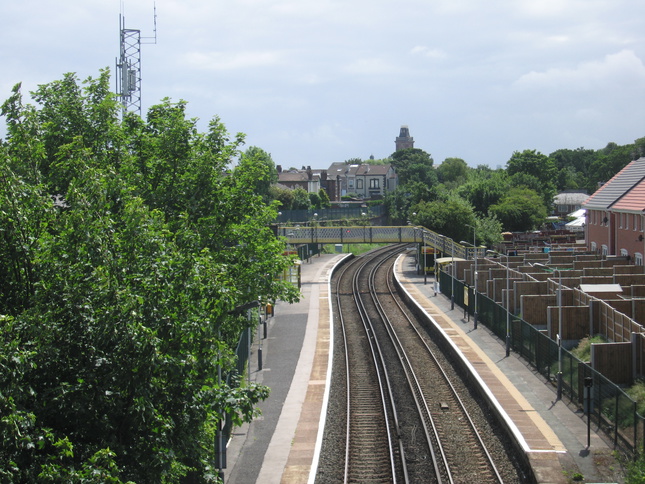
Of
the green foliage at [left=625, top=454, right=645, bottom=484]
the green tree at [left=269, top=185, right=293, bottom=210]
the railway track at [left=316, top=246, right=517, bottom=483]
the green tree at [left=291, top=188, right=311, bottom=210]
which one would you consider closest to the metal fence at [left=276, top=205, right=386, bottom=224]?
the green tree at [left=291, top=188, right=311, bottom=210]

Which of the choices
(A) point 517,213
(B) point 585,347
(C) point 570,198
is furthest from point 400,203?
(B) point 585,347

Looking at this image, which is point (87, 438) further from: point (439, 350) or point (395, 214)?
point (395, 214)

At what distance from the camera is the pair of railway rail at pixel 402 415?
18.2 metres

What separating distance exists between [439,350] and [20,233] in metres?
26.2

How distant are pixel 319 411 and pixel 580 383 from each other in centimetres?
854

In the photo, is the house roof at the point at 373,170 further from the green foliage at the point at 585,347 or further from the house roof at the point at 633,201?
the green foliage at the point at 585,347

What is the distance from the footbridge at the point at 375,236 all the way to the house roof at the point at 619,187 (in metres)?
10.9

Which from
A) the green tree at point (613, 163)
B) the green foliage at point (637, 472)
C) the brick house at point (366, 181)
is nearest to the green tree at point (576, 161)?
the green tree at point (613, 163)

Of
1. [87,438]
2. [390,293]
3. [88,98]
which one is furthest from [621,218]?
[87,438]

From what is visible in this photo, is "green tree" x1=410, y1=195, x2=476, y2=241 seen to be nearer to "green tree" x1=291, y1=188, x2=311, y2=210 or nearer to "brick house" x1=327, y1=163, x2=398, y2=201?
"green tree" x1=291, y1=188, x2=311, y2=210

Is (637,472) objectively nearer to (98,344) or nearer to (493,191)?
(98,344)

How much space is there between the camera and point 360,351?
3353 cm

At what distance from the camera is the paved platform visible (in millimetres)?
17797

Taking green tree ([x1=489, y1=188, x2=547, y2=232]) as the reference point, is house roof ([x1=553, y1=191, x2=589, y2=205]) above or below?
above
